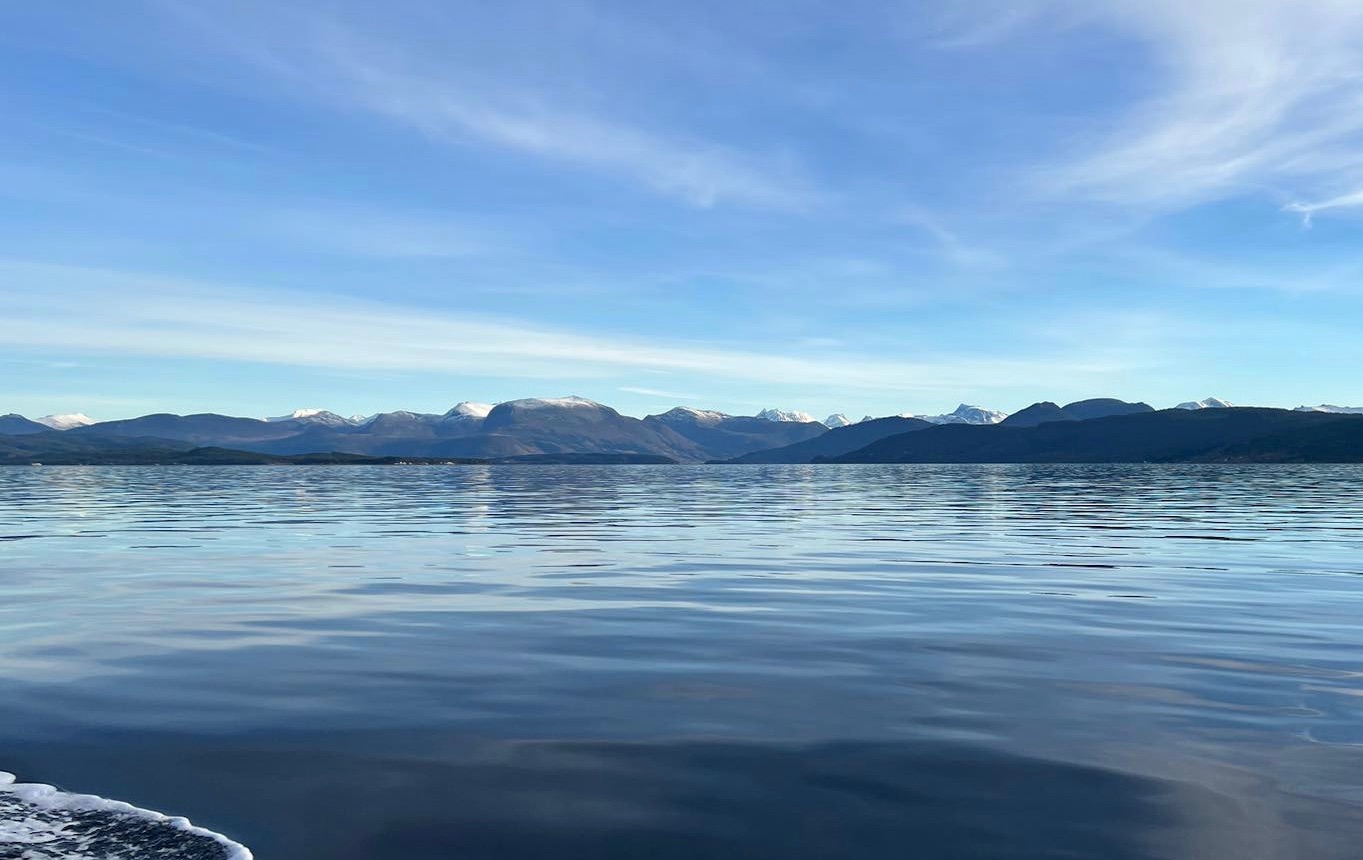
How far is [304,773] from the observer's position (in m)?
10.4

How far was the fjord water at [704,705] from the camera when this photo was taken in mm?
9047

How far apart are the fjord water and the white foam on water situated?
0.40m

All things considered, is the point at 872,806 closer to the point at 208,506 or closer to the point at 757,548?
the point at 757,548

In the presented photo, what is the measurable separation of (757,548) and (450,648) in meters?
23.7

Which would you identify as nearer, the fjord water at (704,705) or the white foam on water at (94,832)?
the white foam on water at (94,832)

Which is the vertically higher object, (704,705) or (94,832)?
(94,832)

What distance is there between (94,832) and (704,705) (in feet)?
24.5

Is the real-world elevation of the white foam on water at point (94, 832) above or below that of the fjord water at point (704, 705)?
above

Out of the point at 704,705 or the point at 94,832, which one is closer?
the point at 94,832

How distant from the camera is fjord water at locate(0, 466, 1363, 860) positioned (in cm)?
905

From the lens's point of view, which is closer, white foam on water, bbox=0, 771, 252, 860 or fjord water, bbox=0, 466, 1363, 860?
white foam on water, bbox=0, 771, 252, 860

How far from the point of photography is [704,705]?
45.3ft

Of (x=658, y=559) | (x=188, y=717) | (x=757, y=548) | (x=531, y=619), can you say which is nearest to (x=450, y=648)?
(x=531, y=619)

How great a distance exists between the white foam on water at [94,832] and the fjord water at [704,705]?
0.40 meters
